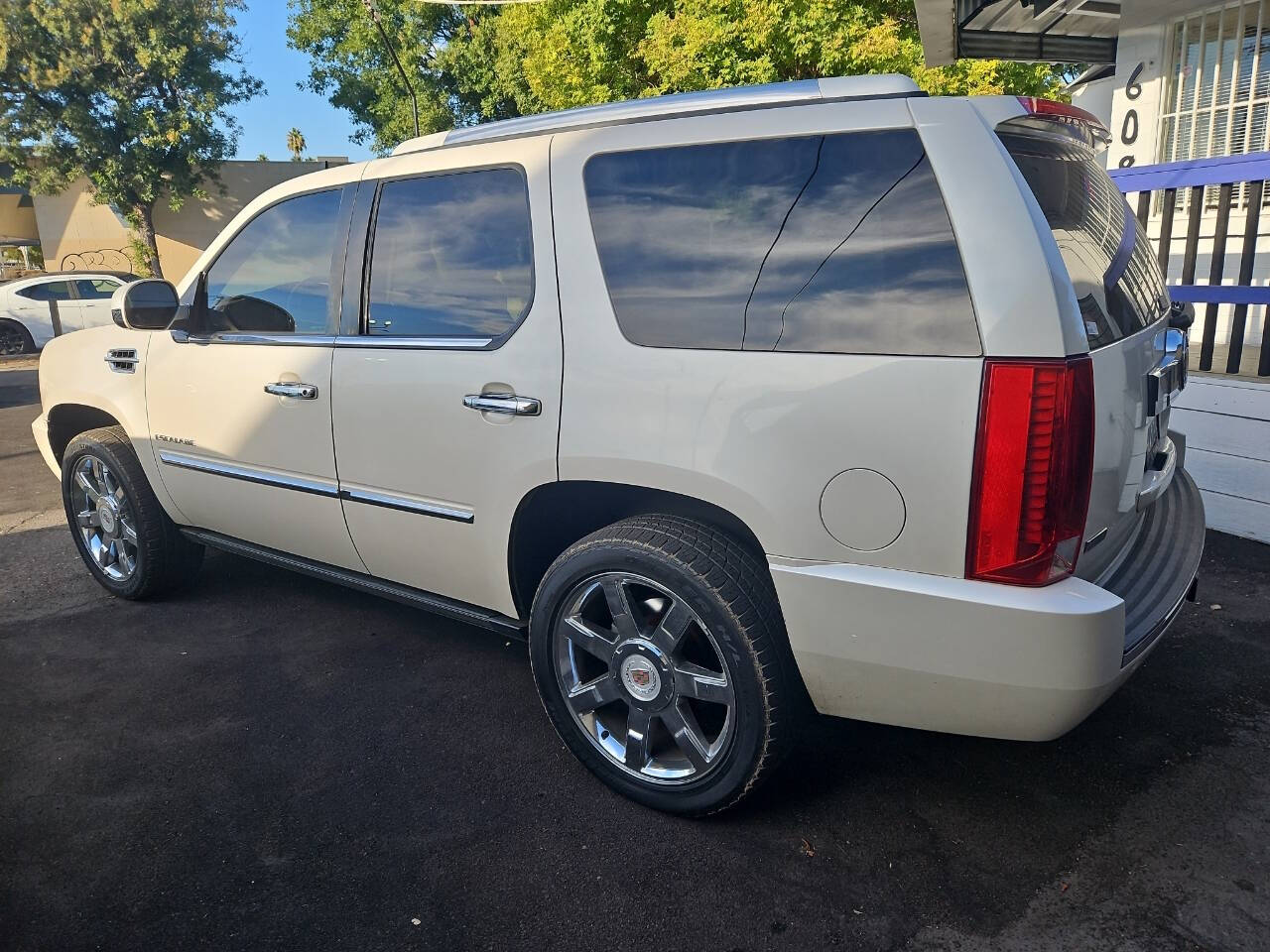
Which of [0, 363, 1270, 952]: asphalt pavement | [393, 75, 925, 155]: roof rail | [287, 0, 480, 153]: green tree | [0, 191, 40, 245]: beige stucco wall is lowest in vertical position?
[0, 363, 1270, 952]: asphalt pavement

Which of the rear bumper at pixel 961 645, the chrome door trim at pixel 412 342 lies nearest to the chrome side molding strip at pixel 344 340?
the chrome door trim at pixel 412 342

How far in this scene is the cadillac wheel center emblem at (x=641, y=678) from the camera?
105 inches

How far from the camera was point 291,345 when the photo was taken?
11.3 ft

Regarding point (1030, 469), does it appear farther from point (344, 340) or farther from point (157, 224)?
point (157, 224)

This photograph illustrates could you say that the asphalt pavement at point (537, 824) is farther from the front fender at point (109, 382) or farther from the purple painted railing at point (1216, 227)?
the purple painted railing at point (1216, 227)

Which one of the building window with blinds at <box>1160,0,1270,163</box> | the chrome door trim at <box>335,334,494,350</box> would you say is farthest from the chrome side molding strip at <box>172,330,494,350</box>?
the building window with blinds at <box>1160,0,1270,163</box>

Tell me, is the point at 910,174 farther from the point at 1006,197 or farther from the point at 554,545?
the point at 554,545

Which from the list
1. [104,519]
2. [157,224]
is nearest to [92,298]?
[104,519]

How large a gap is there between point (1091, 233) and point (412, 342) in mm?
2030

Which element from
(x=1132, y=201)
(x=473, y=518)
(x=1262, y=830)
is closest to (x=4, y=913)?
(x=473, y=518)

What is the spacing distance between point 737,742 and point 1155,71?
31.1 ft

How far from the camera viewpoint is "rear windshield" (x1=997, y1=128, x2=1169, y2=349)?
87.3 inches

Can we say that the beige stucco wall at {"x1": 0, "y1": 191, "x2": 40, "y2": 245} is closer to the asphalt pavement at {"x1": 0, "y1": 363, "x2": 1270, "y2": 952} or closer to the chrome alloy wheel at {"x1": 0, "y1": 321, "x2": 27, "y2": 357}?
the chrome alloy wheel at {"x1": 0, "y1": 321, "x2": 27, "y2": 357}

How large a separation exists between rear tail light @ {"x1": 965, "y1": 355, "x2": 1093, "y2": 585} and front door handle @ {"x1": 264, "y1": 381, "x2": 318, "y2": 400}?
231 centimetres
